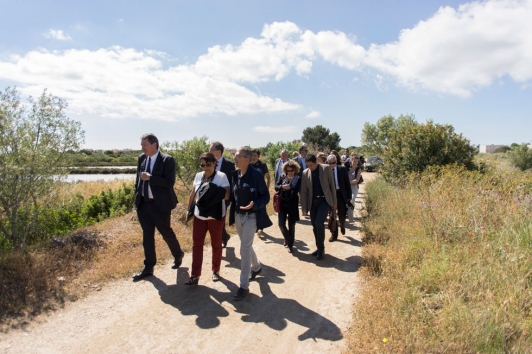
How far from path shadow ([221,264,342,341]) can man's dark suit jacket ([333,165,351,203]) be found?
3501mm

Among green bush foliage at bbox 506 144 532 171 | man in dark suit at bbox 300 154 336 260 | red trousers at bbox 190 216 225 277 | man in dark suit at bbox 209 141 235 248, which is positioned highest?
green bush foliage at bbox 506 144 532 171

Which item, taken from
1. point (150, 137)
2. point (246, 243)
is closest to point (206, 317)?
point (246, 243)

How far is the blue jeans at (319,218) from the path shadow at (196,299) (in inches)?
A: 85.1

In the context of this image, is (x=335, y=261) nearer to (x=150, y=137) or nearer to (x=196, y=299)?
(x=196, y=299)

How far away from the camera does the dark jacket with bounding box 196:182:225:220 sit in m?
4.31

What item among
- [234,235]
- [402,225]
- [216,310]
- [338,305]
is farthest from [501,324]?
[234,235]

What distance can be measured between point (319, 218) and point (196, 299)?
105 inches

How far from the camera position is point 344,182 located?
7391 mm

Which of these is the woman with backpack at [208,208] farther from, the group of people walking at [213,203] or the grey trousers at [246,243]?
the grey trousers at [246,243]

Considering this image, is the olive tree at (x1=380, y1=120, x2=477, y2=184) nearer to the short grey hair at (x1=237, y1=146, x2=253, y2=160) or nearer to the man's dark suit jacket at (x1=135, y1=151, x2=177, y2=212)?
the short grey hair at (x1=237, y1=146, x2=253, y2=160)

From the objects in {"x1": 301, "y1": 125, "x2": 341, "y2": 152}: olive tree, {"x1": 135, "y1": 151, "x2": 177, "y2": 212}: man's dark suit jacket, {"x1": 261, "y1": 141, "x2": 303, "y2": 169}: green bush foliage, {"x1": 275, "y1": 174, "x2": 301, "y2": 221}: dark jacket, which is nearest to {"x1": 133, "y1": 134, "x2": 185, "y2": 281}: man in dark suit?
{"x1": 135, "y1": 151, "x2": 177, "y2": 212}: man's dark suit jacket

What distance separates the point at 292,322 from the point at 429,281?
175 centimetres

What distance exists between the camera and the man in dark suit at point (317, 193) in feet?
19.5

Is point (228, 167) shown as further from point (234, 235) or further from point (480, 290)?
point (480, 290)
